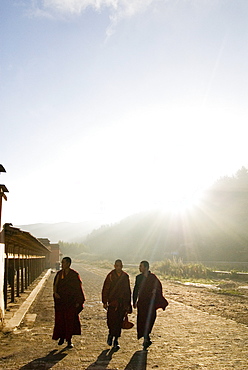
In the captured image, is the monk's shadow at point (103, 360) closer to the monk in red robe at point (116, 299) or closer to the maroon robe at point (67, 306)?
the monk in red robe at point (116, 299)

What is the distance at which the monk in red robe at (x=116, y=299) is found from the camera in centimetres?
791

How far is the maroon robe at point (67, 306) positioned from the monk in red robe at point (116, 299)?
586 millimetres

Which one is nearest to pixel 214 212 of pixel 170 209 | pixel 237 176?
pixel 237 176

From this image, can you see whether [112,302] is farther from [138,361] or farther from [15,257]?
[15,257]

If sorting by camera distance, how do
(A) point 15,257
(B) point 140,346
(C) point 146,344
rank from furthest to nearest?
1. (A) point 15,257
2. (B) point 140,346
3. (C) point 146,344

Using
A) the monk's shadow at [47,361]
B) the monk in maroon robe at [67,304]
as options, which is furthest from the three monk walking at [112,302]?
the monk's shadow at [47,361]

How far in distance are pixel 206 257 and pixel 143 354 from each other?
57.6 meters

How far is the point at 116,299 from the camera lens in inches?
318

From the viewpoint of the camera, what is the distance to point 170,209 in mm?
111000

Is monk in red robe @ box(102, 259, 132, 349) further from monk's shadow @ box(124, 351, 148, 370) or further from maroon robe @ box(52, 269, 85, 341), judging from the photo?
monk's shadow @ box(124, 351, 148, 370)

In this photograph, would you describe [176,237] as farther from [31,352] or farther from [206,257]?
[31,352]

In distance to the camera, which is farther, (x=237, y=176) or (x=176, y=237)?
(x=237, y=176)

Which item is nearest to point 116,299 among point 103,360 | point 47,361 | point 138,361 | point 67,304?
point 67,304

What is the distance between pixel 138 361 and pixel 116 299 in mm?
1774
